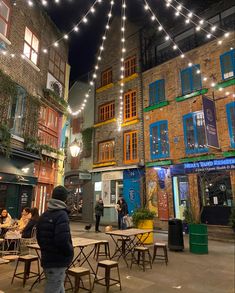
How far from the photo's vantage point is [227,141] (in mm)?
11242

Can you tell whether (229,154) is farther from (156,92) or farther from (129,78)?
(129,78)

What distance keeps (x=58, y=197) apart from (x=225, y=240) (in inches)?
356

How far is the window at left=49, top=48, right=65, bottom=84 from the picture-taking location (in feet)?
39.9

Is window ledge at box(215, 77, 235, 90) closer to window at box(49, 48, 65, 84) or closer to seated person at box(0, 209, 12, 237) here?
window at box(49, 48, 65, 84)

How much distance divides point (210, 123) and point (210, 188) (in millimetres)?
3177

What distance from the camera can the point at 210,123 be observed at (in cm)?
1088

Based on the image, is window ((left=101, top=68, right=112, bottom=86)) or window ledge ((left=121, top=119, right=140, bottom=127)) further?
window ((left=101, top=68, right=112, bottom=86))

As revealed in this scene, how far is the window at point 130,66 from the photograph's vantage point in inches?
649

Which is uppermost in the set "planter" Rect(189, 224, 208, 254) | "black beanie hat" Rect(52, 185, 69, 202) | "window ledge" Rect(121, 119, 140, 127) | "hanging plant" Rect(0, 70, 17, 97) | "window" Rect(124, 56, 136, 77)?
"window" Rect(124, 56, 136, 77)

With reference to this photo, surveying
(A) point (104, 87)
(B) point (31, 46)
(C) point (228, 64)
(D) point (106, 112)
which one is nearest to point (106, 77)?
(A) point (104, 87)

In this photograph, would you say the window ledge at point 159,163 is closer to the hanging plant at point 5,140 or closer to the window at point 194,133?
the window at point 194,133

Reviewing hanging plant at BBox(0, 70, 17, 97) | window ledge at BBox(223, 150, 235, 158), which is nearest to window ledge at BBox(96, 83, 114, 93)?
hanging plant at BBox(0, 70, 17, 97)

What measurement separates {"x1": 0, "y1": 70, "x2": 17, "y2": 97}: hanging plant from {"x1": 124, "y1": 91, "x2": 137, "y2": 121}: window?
822 centimetres

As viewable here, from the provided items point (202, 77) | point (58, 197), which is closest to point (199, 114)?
point (202, 77)
